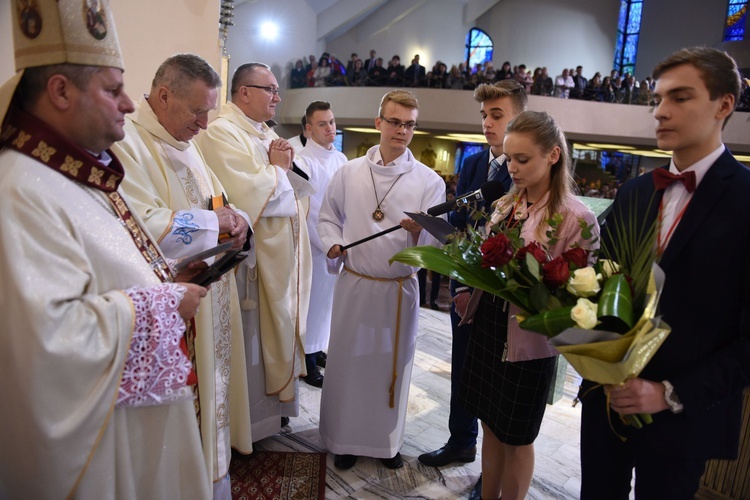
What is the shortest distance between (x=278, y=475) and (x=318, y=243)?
180 centimetres

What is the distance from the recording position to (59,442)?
1.22 m

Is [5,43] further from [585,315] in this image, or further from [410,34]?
[410,34]

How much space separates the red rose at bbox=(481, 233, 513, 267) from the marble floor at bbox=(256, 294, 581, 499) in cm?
167

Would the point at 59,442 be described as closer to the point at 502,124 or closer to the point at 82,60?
the point at 82,60

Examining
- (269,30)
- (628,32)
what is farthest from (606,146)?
(269,30)

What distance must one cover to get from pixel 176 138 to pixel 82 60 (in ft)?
3.04

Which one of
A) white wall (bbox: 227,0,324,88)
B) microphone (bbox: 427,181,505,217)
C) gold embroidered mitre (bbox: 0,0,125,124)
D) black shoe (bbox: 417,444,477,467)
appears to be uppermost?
white wall (bbox: 227,0,324,88)

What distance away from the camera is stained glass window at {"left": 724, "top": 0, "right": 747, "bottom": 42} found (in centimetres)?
1755

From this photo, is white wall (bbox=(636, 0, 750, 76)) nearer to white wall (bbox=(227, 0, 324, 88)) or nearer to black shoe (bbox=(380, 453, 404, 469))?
white wall (bbox=(227, 0, 324, 88))

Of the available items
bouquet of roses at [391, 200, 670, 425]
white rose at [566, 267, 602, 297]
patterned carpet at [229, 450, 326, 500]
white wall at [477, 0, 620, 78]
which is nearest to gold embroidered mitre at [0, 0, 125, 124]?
bouquet of roses at [391, 200, 670, 425]

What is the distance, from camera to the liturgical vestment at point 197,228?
1999 millimetres

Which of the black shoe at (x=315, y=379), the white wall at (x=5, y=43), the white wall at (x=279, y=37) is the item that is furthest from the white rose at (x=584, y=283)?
the white wall at (x=279, y=37)

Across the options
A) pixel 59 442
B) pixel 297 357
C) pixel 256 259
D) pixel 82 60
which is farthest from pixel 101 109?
pixel 297 357

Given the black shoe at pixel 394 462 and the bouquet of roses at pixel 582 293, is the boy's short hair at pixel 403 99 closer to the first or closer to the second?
the bouquet of roses at pixel 582 293
